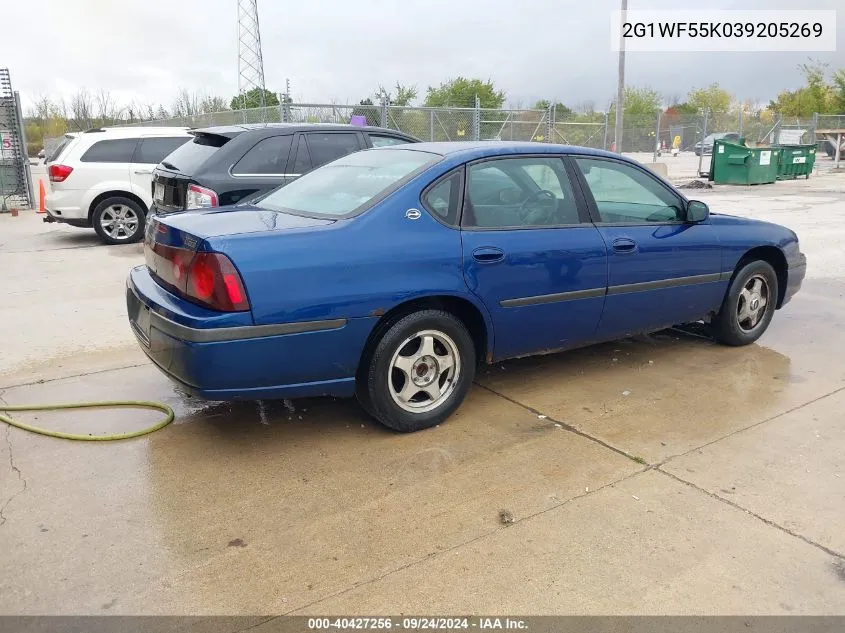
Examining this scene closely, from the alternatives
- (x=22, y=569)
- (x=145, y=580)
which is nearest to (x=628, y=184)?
(x=145, y=580)

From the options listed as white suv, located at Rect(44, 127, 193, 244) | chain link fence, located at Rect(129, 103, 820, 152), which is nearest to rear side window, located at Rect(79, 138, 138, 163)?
white suv, located at Rect(44, 127, 193, 244)

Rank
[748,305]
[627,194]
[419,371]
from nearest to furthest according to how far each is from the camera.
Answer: [419,371] → [627,194] → [748,305]

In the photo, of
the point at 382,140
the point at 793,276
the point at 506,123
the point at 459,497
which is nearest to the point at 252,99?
the point at 506,123

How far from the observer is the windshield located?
4.05 m

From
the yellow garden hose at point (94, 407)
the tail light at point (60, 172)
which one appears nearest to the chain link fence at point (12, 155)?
the tail light at point (60, 172)

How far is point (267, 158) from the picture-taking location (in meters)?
7.48

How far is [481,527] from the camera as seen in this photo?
122 inches

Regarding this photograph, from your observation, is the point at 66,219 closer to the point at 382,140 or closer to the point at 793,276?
the point at 382,140

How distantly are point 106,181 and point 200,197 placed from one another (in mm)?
4328

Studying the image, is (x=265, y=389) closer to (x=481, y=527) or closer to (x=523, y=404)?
(x=481, y=527)

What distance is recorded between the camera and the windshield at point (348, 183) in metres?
4.05

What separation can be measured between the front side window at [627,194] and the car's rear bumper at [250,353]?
191 cm

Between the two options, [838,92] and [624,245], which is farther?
[838,92]

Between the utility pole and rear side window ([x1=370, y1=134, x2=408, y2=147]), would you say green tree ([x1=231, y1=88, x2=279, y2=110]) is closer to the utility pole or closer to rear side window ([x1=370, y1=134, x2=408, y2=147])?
the utility pole
